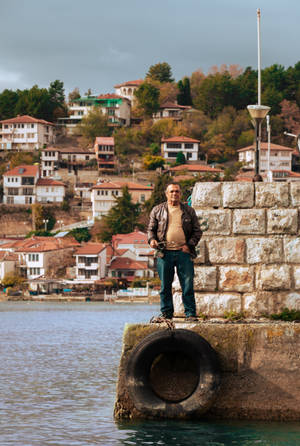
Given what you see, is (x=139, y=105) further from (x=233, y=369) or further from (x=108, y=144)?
(x=233, y=369)

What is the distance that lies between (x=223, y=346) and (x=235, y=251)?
1.34 m

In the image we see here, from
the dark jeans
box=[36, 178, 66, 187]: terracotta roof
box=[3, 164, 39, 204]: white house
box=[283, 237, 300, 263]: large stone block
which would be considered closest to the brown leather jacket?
the dark jeans

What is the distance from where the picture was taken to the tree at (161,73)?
188 metres

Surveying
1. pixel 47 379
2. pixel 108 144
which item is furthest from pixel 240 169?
pixel 47 379

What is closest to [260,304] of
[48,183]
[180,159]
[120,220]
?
[120,220]

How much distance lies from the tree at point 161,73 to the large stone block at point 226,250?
17941 centimetres

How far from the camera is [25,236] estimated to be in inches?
4943

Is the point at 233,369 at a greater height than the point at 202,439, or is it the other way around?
the point at 233,369

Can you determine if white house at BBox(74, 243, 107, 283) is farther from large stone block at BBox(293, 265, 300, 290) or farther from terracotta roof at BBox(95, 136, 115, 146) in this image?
large stone block at BBox(293, 265, 300, 290)

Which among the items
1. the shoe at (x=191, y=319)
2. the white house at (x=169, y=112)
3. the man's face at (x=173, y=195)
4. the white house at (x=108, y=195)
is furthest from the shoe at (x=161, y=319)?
the white house at (x=169, y=112)

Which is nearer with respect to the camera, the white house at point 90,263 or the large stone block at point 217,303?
the large stone block at point 217,303

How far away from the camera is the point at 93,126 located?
15412 cm

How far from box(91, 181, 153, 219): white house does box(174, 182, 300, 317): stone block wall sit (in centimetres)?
11452

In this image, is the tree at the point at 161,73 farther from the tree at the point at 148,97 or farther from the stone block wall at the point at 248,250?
the stone block wall at the point at 248,250
